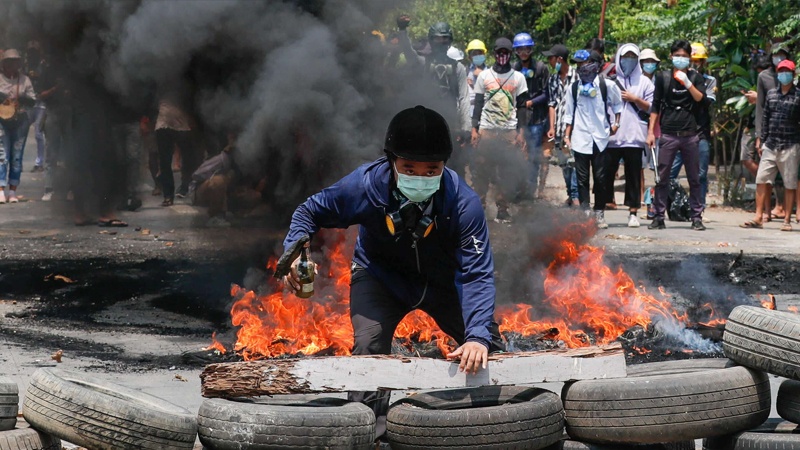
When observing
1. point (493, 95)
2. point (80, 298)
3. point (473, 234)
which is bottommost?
point (80, 298)

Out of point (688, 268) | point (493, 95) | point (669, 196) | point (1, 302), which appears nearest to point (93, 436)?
point (1, 302)

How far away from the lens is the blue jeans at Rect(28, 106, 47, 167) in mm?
15322

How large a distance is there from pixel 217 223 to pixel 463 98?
4.26 meters

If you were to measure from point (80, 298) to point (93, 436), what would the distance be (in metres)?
5.07

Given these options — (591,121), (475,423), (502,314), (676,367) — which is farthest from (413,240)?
(591,121)

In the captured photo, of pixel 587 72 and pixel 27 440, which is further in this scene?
pixel 587 72

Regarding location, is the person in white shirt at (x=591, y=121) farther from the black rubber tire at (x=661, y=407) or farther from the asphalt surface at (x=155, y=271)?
the black rubber tire at (x=661, y=407)

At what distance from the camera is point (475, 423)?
4.52 metres

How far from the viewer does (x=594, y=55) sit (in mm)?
13734

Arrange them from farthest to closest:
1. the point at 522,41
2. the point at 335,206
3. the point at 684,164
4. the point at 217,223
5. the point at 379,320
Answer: the point at 522,41 → the point at 684,164 → the point at 217,223 → the point at 379,320 → the point at 335,206

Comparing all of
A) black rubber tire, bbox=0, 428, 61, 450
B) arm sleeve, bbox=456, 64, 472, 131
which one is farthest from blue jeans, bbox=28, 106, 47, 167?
black rubber tire, bbox=0, 428, 61, 450

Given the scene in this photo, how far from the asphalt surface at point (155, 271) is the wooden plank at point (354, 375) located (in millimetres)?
1516

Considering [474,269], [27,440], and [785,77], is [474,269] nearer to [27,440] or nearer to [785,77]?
[27,440]

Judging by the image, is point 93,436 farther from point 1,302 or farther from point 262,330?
point 1,302
